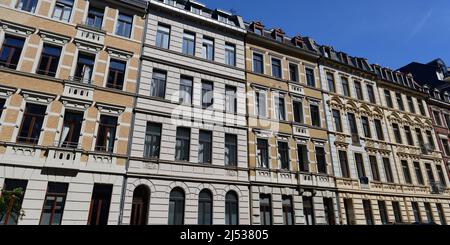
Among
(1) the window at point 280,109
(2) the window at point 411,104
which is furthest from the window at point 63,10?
(2) the window at point 411,104

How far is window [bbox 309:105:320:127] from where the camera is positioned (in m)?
22.2

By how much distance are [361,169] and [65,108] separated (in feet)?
71.9

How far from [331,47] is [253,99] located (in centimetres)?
1217

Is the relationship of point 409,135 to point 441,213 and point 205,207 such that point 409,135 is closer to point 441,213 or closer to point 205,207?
point 441,213

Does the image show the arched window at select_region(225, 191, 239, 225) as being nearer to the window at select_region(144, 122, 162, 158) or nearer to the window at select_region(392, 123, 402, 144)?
the window at select_region(144, 122, 162, 158)

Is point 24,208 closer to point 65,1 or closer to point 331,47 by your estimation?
point 65,1

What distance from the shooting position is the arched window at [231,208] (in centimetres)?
1636

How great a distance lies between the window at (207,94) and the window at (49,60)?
8654mm

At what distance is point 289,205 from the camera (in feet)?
60.7

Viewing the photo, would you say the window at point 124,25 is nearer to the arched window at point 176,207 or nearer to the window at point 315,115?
the arched window at point 176,207

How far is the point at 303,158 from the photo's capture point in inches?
808

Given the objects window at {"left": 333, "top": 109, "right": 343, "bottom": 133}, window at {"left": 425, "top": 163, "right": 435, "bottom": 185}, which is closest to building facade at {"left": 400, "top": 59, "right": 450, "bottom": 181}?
window at {"left": 425, "top": 163, "right": 435, "bottom": 185}

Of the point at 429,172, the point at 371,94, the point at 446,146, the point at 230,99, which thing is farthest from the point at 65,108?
the point at 446,146
